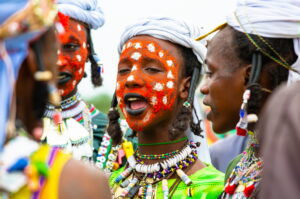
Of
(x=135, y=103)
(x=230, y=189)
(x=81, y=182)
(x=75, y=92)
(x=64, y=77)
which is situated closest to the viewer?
(x=81, y=182)

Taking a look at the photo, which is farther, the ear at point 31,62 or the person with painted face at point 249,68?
the person with painted face at point 249,68

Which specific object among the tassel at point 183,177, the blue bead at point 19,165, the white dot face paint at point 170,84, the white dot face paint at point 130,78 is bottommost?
the tassel at point 183,177

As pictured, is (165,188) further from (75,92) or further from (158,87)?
(75,92)

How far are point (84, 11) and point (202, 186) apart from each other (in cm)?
206

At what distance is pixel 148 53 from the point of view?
4180 millimetres

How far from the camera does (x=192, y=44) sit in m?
4.30

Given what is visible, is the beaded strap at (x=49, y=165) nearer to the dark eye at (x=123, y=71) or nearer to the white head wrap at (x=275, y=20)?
the white head wrap at (x=275, y=20)

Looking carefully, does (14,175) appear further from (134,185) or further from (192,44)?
(192,44)

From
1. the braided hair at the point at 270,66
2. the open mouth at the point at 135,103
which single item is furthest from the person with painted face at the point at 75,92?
the braided hair at the point at 270,66

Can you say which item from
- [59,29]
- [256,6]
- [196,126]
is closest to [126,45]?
[196,126]

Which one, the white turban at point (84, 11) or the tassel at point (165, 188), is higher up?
the white turban at point (84, 11)

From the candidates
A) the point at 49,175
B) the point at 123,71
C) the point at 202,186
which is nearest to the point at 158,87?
the point at 123,71

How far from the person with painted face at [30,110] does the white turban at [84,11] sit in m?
2.94

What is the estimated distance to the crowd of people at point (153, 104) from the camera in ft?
6.32
